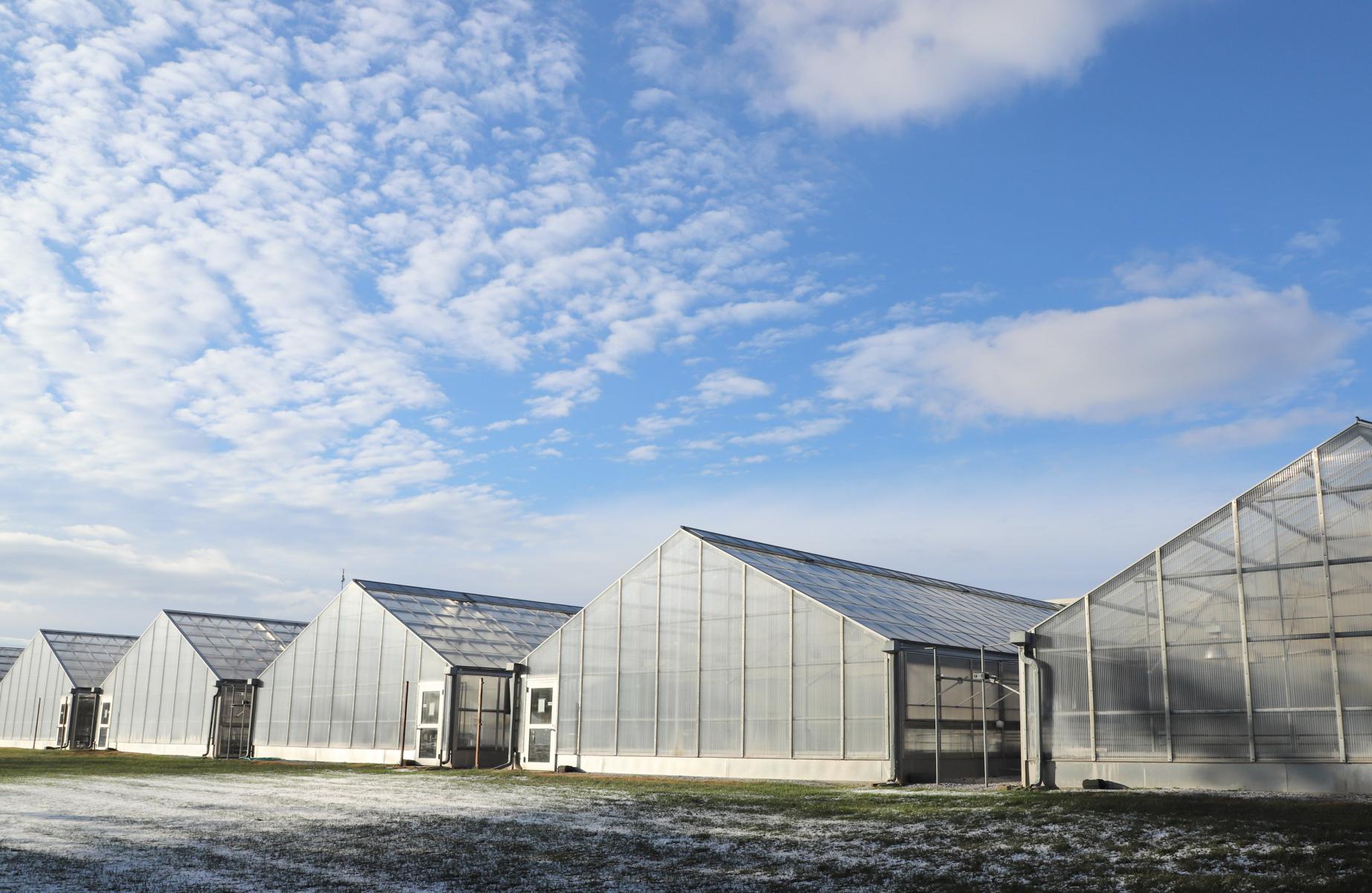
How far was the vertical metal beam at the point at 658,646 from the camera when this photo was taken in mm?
39188

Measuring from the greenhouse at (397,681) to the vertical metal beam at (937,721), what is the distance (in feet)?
59.0

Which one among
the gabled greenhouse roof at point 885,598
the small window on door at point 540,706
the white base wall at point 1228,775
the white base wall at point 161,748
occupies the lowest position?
the white base wall at point 161,748

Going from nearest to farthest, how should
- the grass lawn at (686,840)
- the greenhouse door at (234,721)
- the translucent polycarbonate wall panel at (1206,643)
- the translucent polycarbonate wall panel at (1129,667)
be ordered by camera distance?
the grass lawn at (686,840), the translucent polycarbonate wall panel at (1206,643), the translucent polycarbonate wall panel at (1129,667), the greenhouse door at (234,721)

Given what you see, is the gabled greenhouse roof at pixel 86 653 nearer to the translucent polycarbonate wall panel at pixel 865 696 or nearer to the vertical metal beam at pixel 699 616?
the vertical metal beam at pixel 699 616

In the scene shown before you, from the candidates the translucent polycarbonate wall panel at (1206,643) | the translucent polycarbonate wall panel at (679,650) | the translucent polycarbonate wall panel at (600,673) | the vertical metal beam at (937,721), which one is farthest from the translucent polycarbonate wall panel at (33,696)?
the translucent polycarbonate wall panel at (1206,643)

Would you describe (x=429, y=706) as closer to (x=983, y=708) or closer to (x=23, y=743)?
(x=983, y=708)

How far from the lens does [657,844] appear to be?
19328 millimetres

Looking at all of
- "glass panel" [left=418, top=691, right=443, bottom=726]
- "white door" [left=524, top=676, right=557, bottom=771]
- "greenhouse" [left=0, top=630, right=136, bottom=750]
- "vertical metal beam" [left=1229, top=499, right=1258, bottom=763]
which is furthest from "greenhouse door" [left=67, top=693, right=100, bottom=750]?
"vertical metal beam" [left=1229, top=499, right=1258, bottom=763]

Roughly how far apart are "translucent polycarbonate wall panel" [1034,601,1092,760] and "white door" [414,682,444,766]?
25.7m

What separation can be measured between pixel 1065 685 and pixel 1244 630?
4750mm

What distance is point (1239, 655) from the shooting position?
86.9 ft

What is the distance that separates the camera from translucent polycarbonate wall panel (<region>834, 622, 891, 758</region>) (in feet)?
108

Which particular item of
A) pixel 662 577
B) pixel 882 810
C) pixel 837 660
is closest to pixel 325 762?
pixel 662 577

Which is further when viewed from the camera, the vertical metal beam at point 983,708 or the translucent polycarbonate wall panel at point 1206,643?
the vertical metal beam at point 983,708
